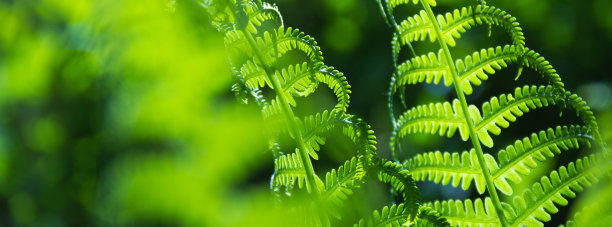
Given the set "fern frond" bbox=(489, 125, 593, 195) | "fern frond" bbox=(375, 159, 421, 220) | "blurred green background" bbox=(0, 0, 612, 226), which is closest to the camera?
"fern frond" bbox=(375, 159, 421, 220)

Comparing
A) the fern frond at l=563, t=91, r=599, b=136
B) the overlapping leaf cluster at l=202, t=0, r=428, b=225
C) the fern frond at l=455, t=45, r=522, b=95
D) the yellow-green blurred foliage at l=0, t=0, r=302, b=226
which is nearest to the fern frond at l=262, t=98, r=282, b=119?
the overlapping leaf cluster at l=202, t=0, r=428, b=225

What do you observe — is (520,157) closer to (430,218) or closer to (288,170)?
(430,218)

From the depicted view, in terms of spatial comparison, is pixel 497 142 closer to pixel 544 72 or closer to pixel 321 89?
pixel 321 89

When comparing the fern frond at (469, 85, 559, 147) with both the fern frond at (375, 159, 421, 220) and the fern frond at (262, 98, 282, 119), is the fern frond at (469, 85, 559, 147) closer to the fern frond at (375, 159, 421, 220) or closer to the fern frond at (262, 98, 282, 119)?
the fern frond at (375, 159, 421, 220)

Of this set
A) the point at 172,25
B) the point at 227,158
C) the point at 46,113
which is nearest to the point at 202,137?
the point at 227,158

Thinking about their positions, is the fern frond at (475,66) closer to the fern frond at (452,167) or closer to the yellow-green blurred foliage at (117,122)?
the fern frond at (452,167)

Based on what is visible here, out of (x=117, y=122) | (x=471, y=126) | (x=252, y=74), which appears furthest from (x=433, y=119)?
(x=117, y=122)
